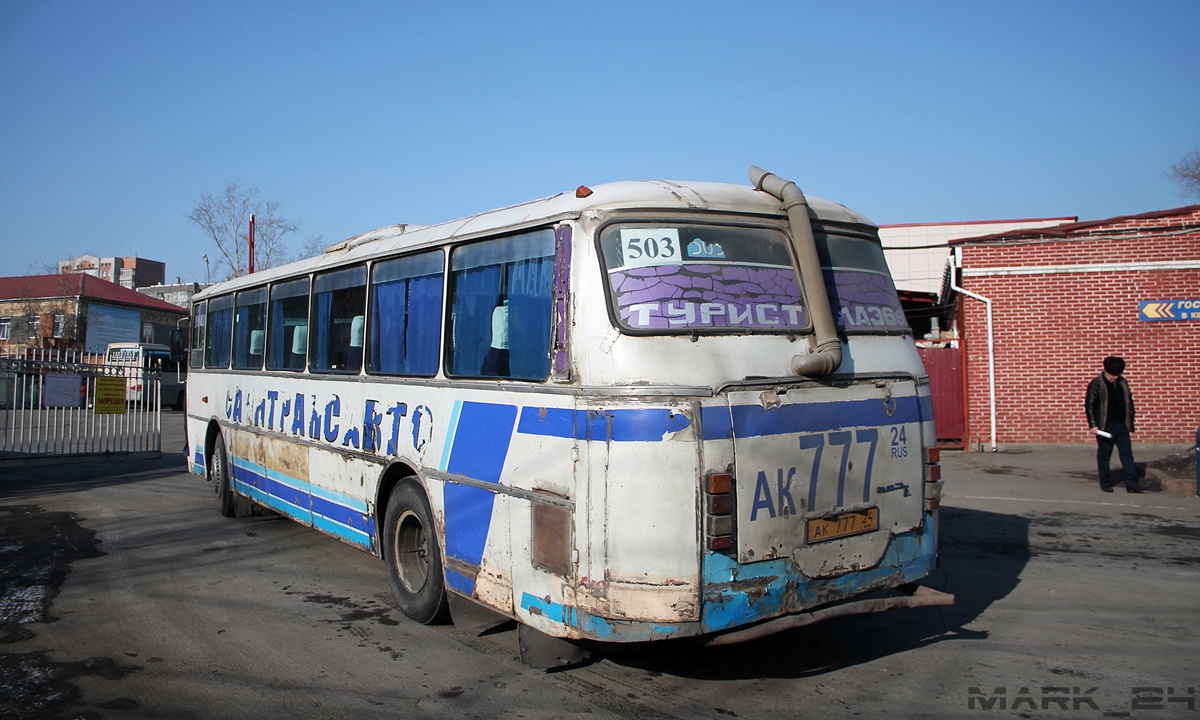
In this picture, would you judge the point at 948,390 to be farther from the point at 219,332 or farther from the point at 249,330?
the point at 219,332

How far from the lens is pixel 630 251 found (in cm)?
454

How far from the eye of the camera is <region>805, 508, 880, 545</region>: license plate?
4559mm

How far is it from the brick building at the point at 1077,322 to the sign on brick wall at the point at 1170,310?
19mm

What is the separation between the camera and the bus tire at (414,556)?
5.82m

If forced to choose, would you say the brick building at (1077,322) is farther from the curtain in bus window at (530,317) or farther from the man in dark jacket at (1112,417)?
the curtain in bus window at (530,317)

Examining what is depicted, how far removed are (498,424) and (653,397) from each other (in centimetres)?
124

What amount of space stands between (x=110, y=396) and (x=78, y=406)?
683 millimetres

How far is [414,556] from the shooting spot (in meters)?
6.34

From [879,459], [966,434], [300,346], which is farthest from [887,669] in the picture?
[966,434]

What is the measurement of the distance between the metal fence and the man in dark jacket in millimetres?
16129

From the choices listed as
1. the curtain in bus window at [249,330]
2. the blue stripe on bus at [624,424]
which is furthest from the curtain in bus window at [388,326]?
the curtain in bus window at [249,330]

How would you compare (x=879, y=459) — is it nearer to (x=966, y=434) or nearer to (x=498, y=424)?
(x=498, y=424)

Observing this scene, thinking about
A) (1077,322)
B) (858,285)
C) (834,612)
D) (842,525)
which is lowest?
(834,612)

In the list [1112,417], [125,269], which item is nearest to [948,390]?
[1112,417]
